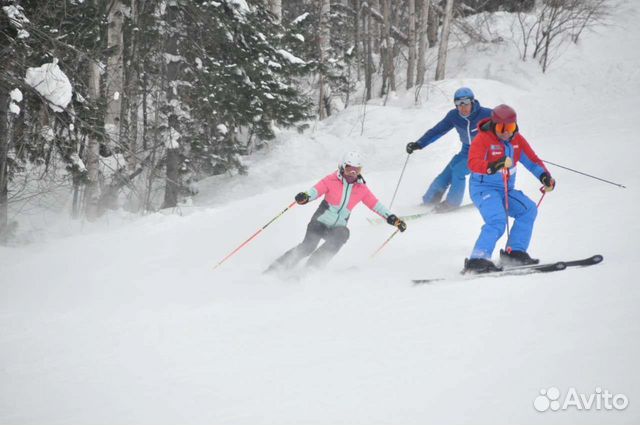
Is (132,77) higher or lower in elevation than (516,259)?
→ higher

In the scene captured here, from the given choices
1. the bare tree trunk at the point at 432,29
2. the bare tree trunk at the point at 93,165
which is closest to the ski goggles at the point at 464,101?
the bare tree trunk at the point at 93,165

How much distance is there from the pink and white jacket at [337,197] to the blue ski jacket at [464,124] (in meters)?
1.95

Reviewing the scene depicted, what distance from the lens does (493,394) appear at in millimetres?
2479

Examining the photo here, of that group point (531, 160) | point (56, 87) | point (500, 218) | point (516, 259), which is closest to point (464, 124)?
point (531, 160)

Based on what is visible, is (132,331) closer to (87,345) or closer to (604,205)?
(87,345)

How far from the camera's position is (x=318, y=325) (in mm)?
3688

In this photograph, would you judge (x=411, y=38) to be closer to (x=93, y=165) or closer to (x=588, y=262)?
(x=93, y=165)

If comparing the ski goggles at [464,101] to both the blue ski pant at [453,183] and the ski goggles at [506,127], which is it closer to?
the blue ski pant at [453,183]

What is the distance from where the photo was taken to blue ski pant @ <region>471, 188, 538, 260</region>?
4.72 meters

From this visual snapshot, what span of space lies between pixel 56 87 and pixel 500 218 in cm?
501

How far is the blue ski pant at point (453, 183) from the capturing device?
24.2 ft

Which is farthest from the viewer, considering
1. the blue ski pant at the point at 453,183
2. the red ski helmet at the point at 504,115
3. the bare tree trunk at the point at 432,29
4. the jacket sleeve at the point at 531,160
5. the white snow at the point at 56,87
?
the bare tree trunk at the point at 432,29

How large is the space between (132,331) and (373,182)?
20.7 ft

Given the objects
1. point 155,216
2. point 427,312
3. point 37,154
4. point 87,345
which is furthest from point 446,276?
point 37,154
